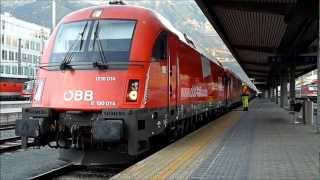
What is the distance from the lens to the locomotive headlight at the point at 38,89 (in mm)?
10195

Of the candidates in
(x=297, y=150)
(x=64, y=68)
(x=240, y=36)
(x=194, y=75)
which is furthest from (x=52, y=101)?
(x=240, y=36)

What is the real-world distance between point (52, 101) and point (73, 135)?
864mm

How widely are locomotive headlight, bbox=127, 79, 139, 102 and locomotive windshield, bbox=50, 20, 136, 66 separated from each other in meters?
0.51

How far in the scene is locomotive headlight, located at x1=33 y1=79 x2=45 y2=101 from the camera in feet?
33.4

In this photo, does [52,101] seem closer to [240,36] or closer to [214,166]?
[214,166]

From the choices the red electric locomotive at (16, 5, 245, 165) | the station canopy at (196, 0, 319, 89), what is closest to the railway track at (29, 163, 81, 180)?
the red electric locomotive at (16, 5, 245, 165)

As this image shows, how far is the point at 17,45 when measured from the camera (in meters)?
84.9

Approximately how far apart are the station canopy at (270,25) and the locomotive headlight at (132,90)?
7824 mm

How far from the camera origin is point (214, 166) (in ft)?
28.7

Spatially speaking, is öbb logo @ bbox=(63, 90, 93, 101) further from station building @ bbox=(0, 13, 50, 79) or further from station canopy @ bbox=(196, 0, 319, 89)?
station building @ bbox=(0, 13, 50, 79)

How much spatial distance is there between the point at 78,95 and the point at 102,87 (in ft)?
1.63

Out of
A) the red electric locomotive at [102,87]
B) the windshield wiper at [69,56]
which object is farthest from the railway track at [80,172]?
the windshield wiper at [69,56]

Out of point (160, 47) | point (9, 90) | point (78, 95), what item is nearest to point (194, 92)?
point (160, 47)

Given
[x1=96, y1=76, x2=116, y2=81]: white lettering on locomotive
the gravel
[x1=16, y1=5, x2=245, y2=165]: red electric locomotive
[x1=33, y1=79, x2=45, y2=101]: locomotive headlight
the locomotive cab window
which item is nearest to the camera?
[x1=16, y1=5, x2=245, y2=165]: red electric locomotive
